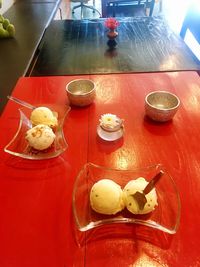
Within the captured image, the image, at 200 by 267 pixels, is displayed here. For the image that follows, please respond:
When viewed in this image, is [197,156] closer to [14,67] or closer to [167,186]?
[167,186]

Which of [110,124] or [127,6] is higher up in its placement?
[110,124]

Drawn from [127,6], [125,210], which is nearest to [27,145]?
[125,210]

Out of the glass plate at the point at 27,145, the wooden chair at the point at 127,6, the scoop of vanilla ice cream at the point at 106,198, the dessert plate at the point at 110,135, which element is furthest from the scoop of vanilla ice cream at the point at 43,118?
the wooden chair at the point at 127,6

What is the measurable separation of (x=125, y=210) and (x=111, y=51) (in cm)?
103

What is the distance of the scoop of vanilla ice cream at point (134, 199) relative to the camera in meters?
0.50

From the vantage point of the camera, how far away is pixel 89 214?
51cm

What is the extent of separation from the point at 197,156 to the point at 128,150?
7.2 inches

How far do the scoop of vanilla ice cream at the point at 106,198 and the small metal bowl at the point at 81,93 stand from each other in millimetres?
349

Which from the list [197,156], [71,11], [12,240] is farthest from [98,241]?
[71,11]

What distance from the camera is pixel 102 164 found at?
614 mm

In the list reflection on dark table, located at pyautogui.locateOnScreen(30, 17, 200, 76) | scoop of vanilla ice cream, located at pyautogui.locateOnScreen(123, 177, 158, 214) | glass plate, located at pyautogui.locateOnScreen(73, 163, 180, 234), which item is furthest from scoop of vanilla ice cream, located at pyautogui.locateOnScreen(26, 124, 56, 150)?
reflection on dark table, located at pyautogui.locateOnScreen(30, 17, 200, 76)

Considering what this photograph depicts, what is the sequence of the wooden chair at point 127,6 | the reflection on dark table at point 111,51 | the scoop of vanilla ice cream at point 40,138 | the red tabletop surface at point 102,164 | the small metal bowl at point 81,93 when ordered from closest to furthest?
the red tabletop surface at point 102,164, the scoop of vanilla ice cream at point 40,138, the small metal bowl at point 81,93, the reflection on dark table at point 111,51, the wooden chair at point 127,6

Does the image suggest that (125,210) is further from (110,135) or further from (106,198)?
(110,135)

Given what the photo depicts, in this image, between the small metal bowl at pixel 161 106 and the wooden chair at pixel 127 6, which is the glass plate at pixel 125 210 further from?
the wooden chair at pixel 127 6
